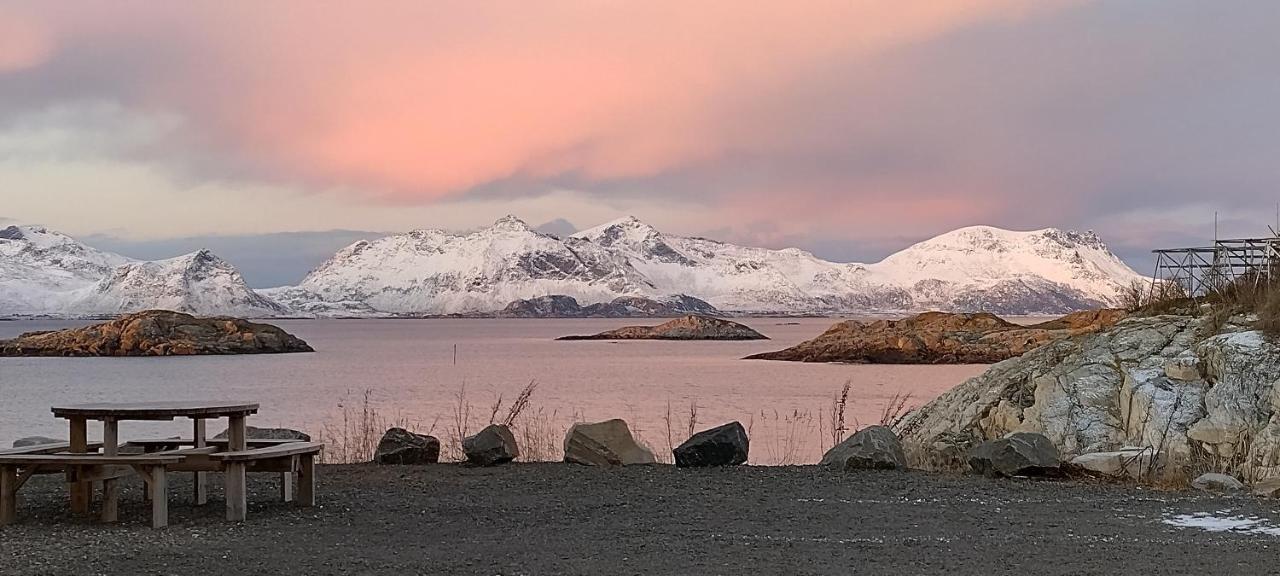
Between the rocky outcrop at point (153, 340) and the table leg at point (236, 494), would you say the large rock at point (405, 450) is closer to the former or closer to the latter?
the table leg at point (236, 494)

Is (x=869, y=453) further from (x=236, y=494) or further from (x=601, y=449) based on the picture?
(x=236, y=494)

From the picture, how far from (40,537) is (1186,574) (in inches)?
309

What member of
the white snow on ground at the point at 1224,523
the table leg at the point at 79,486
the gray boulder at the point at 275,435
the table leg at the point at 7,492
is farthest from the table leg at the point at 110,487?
the white snow on ground at the point at 1224,523

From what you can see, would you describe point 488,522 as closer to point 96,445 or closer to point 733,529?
point 733,529

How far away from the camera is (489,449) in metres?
13.9

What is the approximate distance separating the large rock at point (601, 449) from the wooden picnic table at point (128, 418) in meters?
4.52

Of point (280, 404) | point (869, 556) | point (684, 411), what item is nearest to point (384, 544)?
point (869, 556)

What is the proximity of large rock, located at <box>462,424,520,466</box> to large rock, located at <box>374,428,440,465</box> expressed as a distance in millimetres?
505

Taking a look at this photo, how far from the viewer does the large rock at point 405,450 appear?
1417cm

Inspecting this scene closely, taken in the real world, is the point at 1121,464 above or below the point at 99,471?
below

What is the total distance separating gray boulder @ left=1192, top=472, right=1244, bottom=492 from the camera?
1135 centimetres

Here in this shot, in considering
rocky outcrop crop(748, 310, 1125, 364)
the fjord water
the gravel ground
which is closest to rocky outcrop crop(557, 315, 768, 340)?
the fjord water

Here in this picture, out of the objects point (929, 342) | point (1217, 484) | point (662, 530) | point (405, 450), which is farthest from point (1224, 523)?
point (929, 342)

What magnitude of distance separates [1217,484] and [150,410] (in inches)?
368
